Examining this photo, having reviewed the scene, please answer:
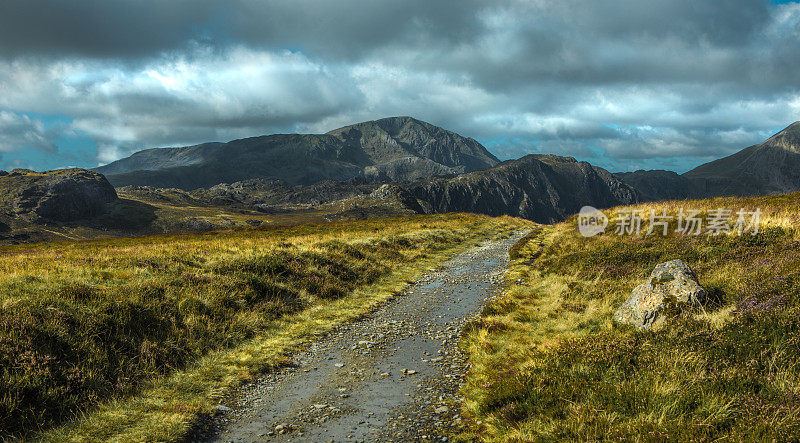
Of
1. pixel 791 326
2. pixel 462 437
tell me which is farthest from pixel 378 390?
pixel 791 326

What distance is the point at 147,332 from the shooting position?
1166cm

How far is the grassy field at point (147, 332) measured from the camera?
8.14 metres

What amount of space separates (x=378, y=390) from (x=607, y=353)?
17.5 ft

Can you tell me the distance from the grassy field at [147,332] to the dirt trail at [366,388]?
3.25ft

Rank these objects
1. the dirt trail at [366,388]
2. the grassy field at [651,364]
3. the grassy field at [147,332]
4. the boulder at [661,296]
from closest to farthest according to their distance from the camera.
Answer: the grassy field at [651,364]
the dirt trail at [366,388]
the grassy field at [147,332]
the boulder at [661,296]

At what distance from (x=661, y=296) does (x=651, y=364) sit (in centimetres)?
378

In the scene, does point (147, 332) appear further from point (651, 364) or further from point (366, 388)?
point (651, 364)

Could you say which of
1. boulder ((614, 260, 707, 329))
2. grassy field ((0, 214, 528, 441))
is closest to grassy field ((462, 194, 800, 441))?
boulder ((614, 260, 707, 329))

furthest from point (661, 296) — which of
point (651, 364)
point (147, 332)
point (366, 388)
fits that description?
point (147, 332)

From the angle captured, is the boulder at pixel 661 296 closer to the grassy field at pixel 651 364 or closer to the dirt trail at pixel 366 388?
the grassy field at pixel 651 364

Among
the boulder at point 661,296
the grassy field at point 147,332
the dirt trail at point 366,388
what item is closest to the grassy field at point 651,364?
the boulder at point 661,296

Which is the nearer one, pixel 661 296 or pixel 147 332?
pixel 661 296

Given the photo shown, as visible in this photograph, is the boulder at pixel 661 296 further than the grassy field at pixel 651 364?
Yes

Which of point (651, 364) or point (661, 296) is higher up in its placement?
point (661, 296)
